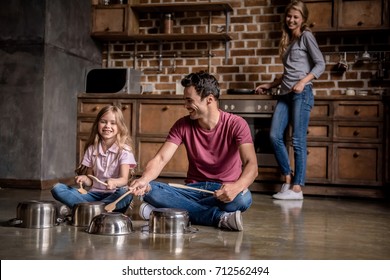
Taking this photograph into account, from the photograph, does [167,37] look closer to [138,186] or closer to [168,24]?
[168,24]

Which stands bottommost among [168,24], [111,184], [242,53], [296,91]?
[111,184]

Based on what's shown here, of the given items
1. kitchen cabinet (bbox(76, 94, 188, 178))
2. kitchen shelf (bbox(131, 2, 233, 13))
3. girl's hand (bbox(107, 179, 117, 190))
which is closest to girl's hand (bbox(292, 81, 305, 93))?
kitchen cabinet (bbox(76, 94, 188, 178))

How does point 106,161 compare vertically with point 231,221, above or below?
above

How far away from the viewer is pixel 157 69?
5.83 metres

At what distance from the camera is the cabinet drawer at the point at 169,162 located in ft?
16.9

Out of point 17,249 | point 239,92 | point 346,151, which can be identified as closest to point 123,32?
point 239,92

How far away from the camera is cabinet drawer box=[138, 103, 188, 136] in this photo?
5.16m

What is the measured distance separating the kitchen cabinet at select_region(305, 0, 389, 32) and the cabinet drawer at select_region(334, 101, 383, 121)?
76 cm

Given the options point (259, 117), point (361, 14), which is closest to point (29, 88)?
point (259, 117)

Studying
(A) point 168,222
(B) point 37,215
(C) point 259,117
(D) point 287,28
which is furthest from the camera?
(C) point 259,117

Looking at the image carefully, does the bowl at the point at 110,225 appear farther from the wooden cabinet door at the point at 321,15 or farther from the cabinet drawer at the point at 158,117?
the wooden cabinet door at the point at 321,15

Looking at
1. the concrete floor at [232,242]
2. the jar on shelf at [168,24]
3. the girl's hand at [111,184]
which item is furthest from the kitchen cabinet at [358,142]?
the girl's hand at [111,184]

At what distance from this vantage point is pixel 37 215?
109 inches

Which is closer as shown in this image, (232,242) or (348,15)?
(232,242)
